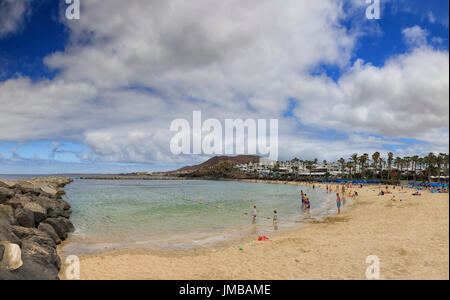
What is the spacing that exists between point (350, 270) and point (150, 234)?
12.6 metres

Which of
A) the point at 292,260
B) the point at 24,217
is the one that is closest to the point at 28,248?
the point at 24,217

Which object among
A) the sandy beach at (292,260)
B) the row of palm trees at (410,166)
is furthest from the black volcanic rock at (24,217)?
the row of palm trees at (410,166)

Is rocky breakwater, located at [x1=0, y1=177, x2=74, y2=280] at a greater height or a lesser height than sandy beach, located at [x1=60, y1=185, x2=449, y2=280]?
greater

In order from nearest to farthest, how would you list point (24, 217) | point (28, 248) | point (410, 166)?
point (28, 248)
point (24, 217)
point (410, 166)

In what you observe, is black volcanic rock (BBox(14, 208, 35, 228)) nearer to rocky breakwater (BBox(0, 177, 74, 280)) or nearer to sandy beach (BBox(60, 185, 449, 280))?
rocky breakwater (BBox(0, 177, 74, 280))

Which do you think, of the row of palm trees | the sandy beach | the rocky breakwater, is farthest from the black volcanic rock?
the row of palm trees

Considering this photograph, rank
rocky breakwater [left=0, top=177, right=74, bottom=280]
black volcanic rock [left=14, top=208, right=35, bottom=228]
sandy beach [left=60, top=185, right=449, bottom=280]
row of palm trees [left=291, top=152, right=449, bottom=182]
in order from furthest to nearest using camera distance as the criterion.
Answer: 1. row of palm trees [left=291, top=152, right=449, bottom=182]
2. black volcanic rock [left=14, top=208, right=35, bottom=228]
3. sandy beach [left=60, top=185, right=449, bottom=280]
4. rocky breakwater [left=0, top=177, right=74, bottom=280]

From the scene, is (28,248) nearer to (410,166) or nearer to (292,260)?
(292,260)

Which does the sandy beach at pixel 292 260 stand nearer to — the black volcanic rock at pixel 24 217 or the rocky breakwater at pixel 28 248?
the rocky breakwater at pixel 28 248

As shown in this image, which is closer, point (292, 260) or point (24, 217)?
point (292, 260)

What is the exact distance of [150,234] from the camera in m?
16.4

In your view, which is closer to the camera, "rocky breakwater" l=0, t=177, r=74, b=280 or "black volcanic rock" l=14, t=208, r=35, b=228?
"rocky breakwater" l=0, t=177, r=74, b=280
